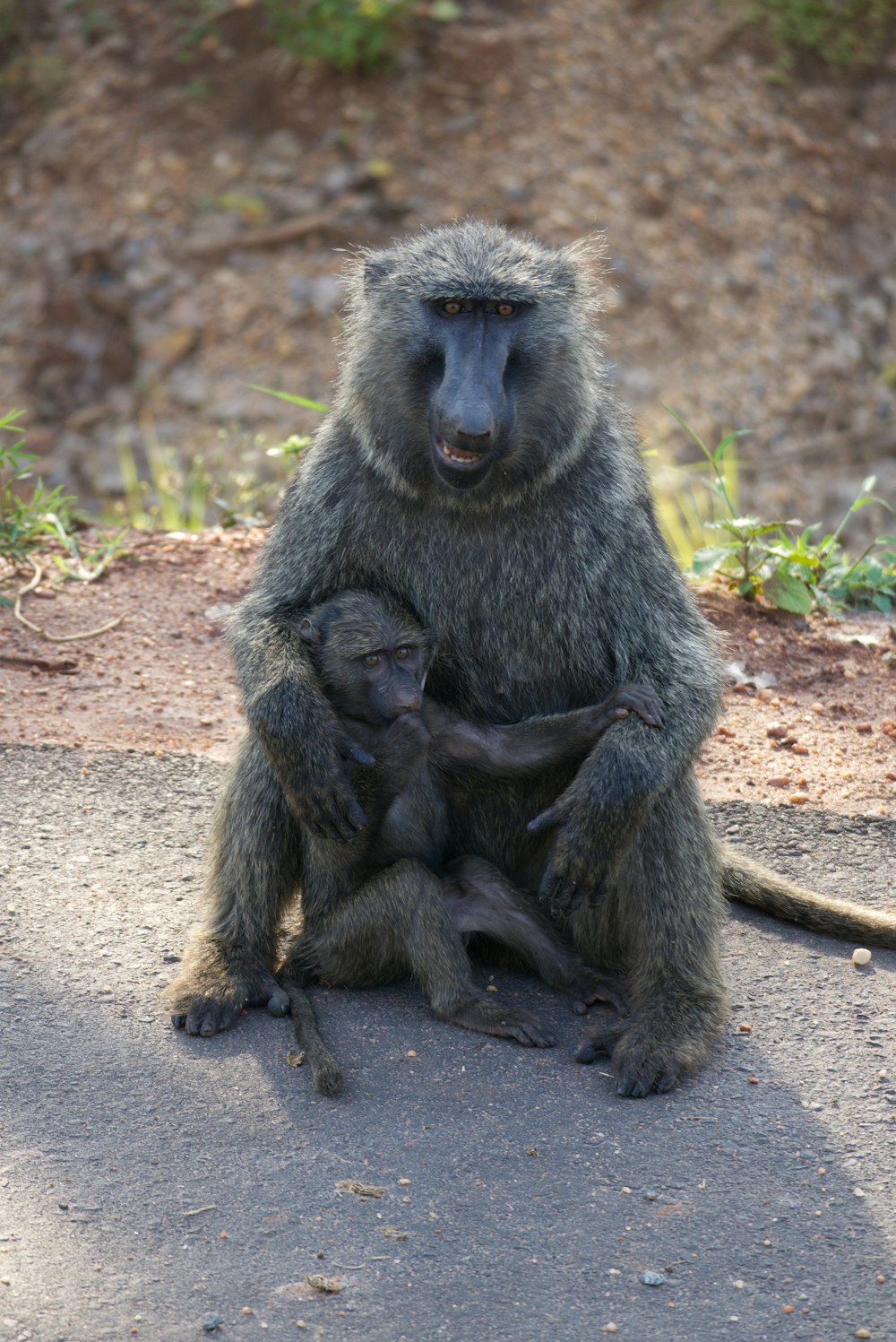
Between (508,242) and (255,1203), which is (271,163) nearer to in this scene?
(508,242)

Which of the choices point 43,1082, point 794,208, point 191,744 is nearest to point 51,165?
point 794,208

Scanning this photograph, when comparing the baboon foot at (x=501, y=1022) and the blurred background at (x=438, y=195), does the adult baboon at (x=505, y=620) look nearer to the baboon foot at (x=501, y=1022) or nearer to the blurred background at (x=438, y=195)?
the baboon foot at (x=501, y=1022)

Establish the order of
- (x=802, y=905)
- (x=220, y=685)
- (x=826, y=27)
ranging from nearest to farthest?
(x=802, y=905)
(x=220, y=685)
(x=826, y=27)

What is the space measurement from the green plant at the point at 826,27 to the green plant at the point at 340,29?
7.54 ft

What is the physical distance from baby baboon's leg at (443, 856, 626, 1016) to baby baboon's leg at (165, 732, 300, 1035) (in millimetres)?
374

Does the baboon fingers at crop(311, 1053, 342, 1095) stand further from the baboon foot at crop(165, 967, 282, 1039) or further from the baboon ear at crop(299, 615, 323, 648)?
the baboon ear at crop(299, 615, 323, 648)

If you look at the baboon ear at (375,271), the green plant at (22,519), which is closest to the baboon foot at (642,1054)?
the baboon ear at (375,271)

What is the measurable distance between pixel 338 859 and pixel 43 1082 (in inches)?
28.5

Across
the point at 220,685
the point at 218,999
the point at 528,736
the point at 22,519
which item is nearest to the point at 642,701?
the point at 528,736

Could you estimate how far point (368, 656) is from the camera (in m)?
3.28

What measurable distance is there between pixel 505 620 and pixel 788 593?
2.19 metres

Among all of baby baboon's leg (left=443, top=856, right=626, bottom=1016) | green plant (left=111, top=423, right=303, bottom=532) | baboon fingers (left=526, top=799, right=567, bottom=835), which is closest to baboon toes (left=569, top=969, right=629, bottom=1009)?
baby baboon's leg (left=443, top=856, right=626, bottom=1016)

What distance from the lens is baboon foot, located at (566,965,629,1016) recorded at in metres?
3.34

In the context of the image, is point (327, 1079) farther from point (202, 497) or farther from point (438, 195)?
point (438, 195)
